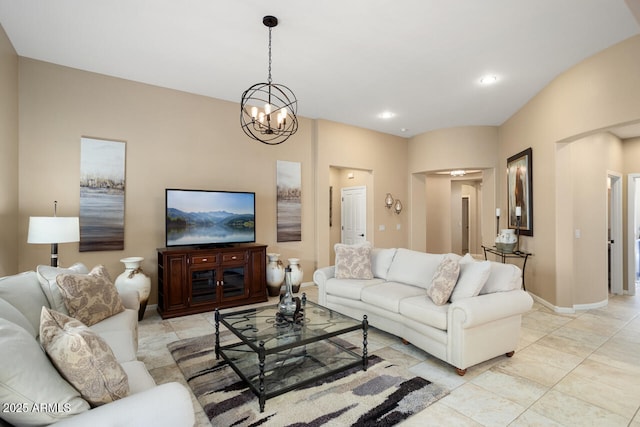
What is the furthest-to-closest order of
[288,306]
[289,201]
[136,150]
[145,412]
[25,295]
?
1. [289,201]
2. [136,150]
3. [288,306]
4. [25,295]
5. [145,412]

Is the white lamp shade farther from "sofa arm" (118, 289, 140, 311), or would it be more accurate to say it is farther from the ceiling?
the ceiling

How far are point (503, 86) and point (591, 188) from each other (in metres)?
2.00

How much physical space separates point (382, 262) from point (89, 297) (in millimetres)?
3203

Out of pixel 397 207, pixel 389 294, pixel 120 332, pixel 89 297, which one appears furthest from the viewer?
pixel 397 207

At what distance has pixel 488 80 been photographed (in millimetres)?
4320

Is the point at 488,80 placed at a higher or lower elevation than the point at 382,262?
higher

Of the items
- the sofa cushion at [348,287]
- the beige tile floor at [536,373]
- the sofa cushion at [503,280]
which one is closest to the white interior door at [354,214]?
the sofa cushion at [348,287]

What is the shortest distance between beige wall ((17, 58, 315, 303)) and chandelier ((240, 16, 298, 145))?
0.25 metres

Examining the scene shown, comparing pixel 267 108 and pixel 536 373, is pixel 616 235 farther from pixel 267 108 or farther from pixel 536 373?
pixel 267 108

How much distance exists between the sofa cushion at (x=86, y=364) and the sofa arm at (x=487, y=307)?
2377mm

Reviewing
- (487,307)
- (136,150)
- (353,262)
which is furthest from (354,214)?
(487,307)

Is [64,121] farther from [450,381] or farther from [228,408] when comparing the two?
[450,381]

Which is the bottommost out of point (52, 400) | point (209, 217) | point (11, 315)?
point (52, 400)


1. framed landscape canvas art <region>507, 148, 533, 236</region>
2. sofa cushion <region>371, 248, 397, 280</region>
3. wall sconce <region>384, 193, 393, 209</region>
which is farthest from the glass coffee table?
wall sconce <region>384, 193, 393, 209</region>
